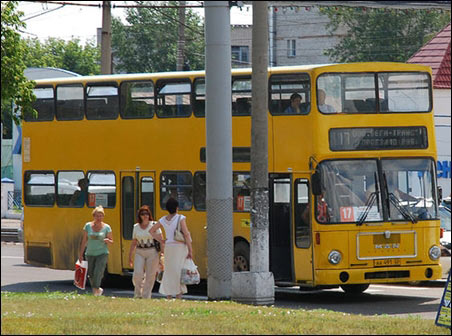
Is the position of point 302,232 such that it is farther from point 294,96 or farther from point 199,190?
point 199,190

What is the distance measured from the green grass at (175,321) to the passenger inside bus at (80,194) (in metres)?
8.17

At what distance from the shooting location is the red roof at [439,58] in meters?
39.4

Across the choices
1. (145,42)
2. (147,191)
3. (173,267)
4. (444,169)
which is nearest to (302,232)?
(173,267)

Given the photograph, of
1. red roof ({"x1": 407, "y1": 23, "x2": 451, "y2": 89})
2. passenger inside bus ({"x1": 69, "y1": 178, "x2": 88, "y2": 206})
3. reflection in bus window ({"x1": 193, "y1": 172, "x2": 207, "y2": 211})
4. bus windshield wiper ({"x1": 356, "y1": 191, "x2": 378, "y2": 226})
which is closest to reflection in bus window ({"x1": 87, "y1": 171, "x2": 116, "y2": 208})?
passenger inside bus ({"x1": 69, "y1": 178, "x2": 88, "y2": 206})

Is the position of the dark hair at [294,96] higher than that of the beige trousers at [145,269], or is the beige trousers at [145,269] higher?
the dark hair at [294,96]

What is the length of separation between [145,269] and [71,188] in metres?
5.61

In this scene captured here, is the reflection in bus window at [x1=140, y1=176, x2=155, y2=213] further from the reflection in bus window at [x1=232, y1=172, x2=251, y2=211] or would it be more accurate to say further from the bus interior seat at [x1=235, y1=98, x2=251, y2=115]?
the bus interior seat at [x1=235, y1=98, x2=251, y2=115]

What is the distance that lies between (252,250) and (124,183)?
15.9ft

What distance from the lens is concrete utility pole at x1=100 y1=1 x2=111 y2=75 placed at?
33.7 meters

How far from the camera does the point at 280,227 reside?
1991 centimetres

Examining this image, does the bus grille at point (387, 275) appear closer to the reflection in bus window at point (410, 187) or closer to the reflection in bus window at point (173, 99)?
the reflection in bus window at point (410, 187)

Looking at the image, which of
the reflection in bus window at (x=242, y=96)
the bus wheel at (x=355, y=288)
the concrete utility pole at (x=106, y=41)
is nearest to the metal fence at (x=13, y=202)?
the concrete utility pole at (x=106, y=41)

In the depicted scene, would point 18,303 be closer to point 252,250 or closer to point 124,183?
point 252,250

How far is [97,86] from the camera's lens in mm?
22578
